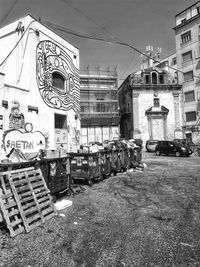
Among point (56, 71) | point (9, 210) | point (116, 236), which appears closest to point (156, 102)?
point (56, 71)

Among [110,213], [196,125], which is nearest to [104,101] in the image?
[196,125]

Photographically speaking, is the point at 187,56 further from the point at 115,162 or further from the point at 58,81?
the point at 115,162

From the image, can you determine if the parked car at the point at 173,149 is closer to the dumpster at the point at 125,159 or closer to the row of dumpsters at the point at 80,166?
the row of dumpsters at the point at 80,166

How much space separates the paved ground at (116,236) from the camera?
359 centimetres

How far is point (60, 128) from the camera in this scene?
1588 cm

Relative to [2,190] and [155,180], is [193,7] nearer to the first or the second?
[155,180]

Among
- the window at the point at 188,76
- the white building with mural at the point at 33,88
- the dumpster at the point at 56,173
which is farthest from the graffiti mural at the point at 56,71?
the window at the point at 188,76

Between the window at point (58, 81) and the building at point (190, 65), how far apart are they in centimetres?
2426

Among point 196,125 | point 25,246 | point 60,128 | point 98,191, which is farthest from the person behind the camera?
point 196,125

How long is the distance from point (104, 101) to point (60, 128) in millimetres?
19423

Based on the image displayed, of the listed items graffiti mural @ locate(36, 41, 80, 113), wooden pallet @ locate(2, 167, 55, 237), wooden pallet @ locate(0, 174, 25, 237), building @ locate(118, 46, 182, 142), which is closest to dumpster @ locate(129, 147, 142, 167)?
graffiti mural @ locate(36, 41, 80, 113)

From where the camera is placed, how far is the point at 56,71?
1534 centimetres

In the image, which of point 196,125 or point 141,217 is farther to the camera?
point 196,125

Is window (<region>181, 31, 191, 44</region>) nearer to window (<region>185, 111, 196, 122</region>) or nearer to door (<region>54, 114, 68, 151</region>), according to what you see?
window (<region>185, 111, 196, 122</region>)
